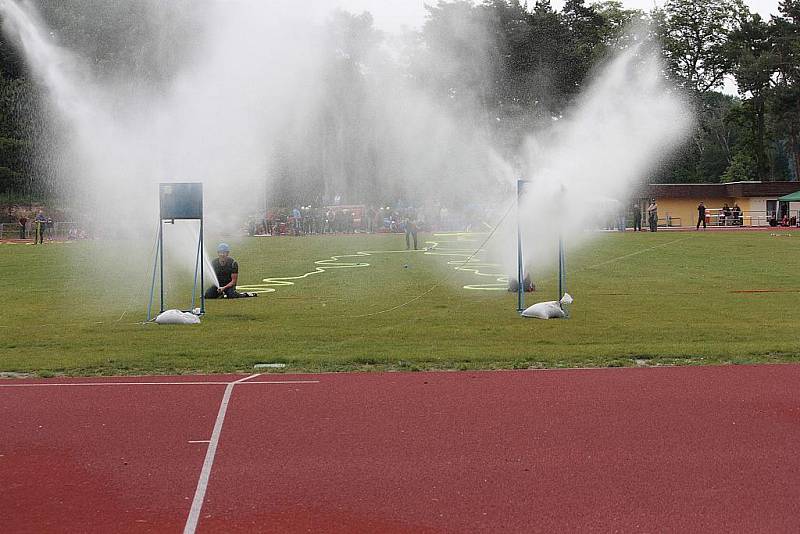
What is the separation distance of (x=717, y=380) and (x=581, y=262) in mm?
20688

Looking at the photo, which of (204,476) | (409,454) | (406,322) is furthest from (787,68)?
(204,476)

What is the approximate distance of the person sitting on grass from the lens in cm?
2156

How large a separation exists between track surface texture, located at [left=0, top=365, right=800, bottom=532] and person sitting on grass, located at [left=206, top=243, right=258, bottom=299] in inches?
382

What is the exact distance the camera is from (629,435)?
29.2 feet

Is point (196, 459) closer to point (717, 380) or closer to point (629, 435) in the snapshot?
point (629, 435)

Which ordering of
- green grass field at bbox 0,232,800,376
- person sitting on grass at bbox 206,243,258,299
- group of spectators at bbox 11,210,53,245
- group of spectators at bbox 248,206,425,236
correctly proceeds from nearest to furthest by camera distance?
green grass field at bbox 0,232,800,376 < person sitting on grass at bbox 206,243,258,299 < group of spectators at bbox 11,210,53,245 < group of spectators at bbox 248,206,425,236

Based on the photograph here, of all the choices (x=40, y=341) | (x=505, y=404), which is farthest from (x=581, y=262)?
(x=505, y=404)

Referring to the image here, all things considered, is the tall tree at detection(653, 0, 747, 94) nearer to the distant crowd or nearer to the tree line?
the tree line

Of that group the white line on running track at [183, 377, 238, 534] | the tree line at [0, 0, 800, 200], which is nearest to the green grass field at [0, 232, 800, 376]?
the white line on running track at [183, 377, 238, 534]

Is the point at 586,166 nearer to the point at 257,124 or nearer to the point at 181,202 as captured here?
the point at 181,202

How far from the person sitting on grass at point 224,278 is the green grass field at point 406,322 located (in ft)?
1.67

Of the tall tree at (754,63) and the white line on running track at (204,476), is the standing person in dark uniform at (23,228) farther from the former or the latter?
the tall tree at (754,63)

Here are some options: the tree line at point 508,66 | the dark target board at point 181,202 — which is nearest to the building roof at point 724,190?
the tree line at point 508,66

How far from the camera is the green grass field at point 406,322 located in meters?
13.4
